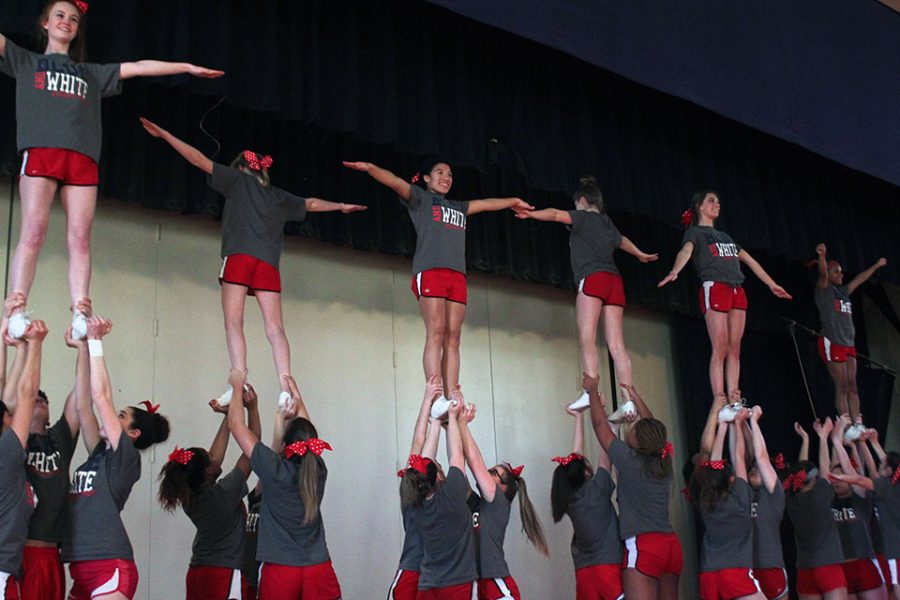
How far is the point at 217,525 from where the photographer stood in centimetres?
493

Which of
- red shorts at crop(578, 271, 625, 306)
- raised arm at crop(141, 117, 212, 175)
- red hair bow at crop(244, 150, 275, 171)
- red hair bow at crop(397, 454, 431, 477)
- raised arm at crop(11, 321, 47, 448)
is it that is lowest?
red hair bow at crop(397, 454, 431, 477)

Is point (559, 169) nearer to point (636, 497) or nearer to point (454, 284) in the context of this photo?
point (454, 284)

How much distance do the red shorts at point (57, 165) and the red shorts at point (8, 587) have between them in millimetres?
1773

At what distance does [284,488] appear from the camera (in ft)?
15.5

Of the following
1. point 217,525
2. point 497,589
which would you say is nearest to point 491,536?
point 497,589

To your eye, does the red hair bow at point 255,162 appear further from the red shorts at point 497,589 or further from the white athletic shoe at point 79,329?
the red shorts at point 497,589

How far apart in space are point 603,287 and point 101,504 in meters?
3.66

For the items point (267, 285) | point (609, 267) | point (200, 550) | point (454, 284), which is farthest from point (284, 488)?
point (609, 267)

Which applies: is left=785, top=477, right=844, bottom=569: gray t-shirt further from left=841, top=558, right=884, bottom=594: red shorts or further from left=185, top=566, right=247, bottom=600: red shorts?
left=185, top=566, right=247, bottom=600: red shorts

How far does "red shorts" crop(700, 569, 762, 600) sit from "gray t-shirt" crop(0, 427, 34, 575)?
368cm

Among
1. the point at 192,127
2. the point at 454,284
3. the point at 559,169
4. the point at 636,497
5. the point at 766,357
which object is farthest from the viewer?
the point at 766,357

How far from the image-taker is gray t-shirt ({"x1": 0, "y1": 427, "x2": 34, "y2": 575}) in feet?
12.5

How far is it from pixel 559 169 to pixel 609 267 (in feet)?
2.73

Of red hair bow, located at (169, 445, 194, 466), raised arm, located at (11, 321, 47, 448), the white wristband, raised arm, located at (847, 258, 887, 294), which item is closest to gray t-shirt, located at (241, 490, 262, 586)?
red hair bow, located at (169, 445, 194, 466)
